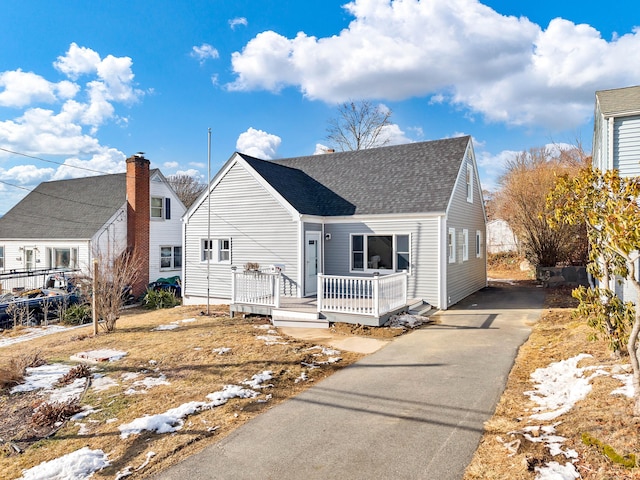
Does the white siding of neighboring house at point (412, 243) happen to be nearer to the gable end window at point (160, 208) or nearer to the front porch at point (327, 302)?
the front porch at point (327, 302)

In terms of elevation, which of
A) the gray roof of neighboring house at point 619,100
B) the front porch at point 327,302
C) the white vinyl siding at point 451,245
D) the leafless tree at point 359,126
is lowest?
the front porch at point 327,302

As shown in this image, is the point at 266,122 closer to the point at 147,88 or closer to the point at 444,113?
the point at 147,88

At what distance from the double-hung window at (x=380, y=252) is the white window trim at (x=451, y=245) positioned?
154 cm

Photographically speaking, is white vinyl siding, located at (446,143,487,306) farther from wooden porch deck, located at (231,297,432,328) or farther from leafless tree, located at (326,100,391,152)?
leafless tree, located at (326,100,391,152)

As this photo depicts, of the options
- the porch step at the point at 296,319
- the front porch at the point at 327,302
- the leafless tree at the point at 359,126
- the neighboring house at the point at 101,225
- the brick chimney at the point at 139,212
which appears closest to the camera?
the front porch at the point at 327,302

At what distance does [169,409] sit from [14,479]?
1.89 m

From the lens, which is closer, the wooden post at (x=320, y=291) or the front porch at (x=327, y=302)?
the front porch at (x=327, y=302)

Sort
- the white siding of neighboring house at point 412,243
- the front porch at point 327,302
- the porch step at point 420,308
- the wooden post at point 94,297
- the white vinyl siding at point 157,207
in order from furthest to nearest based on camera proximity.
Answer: the white vinyl siding at point 157,207
the white siding of neighboring house at point 412,243
the porch step at point 420,308
the wooden post at point 94,297
the front porch at point 327,302

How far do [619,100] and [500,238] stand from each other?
23.5 meters

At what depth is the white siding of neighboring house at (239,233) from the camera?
14742 millimetres

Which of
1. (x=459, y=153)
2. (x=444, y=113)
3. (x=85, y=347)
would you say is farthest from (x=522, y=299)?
(x=444, y=113)

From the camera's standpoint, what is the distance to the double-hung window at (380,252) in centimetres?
1441

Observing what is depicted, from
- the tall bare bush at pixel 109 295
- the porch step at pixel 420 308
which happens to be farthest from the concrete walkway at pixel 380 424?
the tall bare bush at pixel 109 295

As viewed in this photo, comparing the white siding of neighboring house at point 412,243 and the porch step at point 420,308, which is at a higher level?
the white siding of neighboring house at point 412,243
